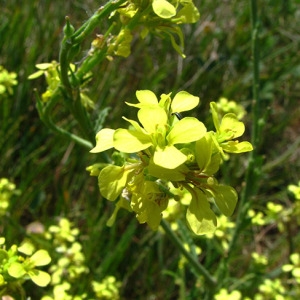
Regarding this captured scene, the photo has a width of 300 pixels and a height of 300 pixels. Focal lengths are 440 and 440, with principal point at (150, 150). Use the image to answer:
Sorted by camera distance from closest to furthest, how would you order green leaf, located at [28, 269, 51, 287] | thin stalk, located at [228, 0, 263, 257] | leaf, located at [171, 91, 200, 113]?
leaf, located at [171, 91, 200, 113], green leaf, located at [28, 269, 51, 287], thin stalk, located at [228, 0, 263, 257]

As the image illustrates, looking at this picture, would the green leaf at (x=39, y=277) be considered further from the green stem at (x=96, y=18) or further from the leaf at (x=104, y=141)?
the green stem at (x=96, y=18)

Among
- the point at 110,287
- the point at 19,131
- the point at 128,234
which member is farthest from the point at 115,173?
the point at 19,131

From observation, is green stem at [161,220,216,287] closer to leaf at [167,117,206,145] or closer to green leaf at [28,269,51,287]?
green leaf at [28,269,51,287]

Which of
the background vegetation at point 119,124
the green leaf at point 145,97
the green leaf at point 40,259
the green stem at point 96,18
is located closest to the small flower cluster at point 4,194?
the background vegetation at point 119,124

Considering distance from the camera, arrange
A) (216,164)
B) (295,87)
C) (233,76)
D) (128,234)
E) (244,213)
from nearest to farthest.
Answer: (216,164)
(244,213)
(128,234)
(233,76)
(295,87)

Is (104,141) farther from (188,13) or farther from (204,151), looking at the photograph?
(188,13)

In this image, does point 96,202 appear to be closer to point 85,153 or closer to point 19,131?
point 85,153

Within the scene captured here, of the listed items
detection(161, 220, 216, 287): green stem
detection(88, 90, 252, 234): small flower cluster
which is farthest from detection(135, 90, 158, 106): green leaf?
detection(161, 220, 216, 287): green stem
